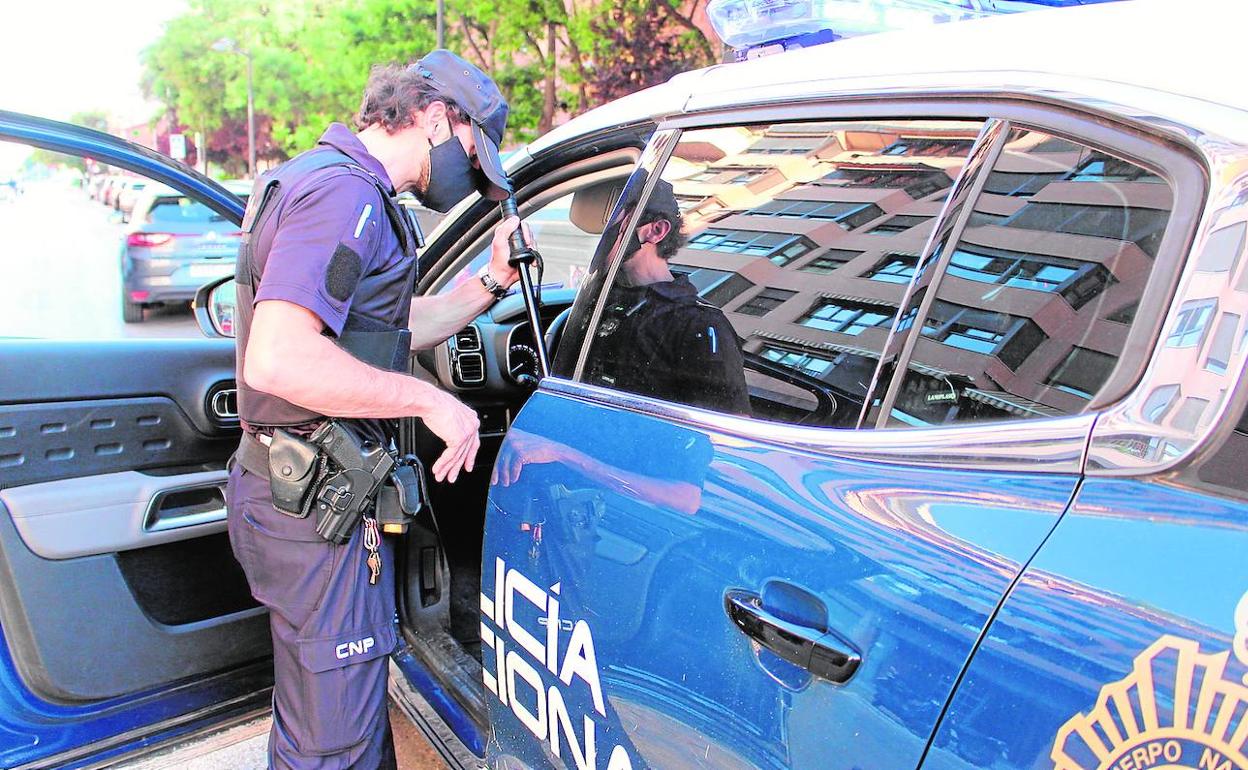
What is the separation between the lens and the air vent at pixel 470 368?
263 cm

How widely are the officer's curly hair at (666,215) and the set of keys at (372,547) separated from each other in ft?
2.67

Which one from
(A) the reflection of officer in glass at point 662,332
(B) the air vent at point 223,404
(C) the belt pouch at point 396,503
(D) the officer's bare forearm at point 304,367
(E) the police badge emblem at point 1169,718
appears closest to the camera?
(E) the police badge emblem at point 1169,718

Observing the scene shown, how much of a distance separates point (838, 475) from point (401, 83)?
1.29 m

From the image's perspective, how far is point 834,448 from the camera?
3.76 feet

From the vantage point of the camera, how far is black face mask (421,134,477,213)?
1911 mm

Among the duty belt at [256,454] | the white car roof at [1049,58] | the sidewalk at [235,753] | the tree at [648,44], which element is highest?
the tree at [648,44]

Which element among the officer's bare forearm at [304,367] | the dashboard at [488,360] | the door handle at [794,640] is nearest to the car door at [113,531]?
the dashboard at [488,360]

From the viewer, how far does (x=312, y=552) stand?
1.78 metres

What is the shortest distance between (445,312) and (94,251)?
234cm

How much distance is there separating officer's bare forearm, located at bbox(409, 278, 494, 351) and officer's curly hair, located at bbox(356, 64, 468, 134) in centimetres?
43

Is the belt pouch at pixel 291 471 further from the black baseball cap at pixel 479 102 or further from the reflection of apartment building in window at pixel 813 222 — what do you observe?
the reflection of apartment building in window at pixel 813 222

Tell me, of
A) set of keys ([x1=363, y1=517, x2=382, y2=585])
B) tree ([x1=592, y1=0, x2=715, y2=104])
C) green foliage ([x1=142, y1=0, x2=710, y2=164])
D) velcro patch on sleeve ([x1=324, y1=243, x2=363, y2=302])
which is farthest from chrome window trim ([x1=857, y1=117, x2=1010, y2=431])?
green foliage ([x1=142, y1=0, x2=710, y2=164])

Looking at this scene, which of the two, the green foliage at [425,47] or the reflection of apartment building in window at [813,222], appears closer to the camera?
the reflection of apartment building in window at [813,222]

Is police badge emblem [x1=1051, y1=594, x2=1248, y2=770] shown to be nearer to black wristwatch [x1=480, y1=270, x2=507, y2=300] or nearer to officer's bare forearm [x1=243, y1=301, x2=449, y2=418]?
officer's bare forearm [x1=243, y1=301, x2=449, y2=418]
